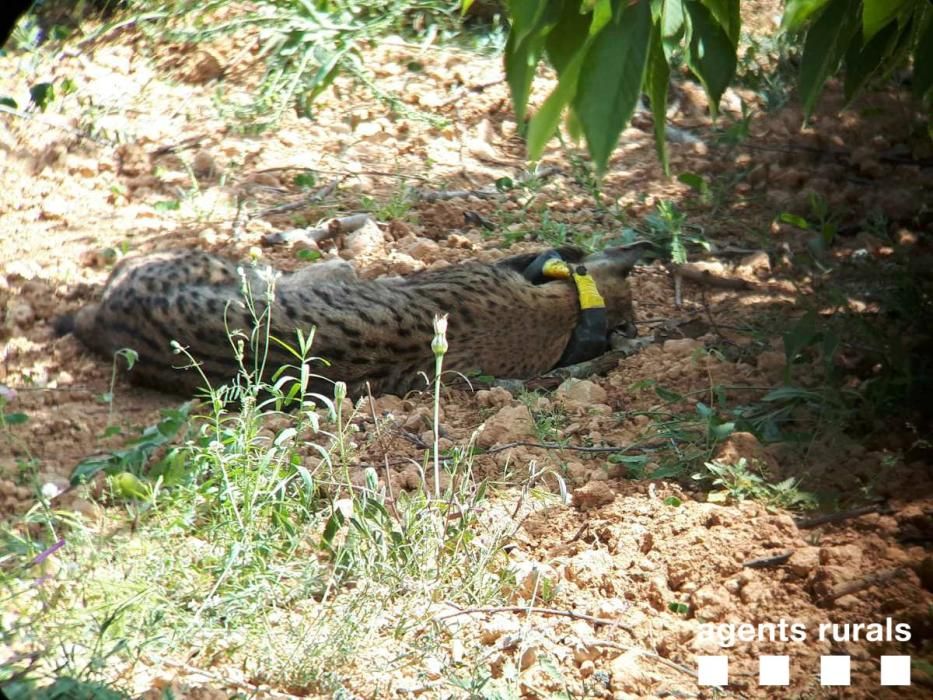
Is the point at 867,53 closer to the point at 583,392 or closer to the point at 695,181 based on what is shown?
the point at 583,392

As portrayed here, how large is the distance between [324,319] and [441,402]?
76 centimetres

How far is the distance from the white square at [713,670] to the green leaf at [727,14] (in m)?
1.82

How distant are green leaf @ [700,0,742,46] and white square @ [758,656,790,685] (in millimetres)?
1804

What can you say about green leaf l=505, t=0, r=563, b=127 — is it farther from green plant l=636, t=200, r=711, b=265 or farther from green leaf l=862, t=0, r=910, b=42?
green plant l=636, t=200, r=711, b=265

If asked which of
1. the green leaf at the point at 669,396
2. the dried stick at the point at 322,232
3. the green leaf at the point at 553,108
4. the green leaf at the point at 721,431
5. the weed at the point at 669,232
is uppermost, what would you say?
the green leaf at the point at 553,108

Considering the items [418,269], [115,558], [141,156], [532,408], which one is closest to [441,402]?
[532,408]

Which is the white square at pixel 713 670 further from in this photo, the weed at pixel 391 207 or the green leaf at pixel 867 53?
the weed at pixel 391 207

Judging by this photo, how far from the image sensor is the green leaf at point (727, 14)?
2.12 m

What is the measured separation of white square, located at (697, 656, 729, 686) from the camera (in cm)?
311

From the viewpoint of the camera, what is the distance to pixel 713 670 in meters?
3.14

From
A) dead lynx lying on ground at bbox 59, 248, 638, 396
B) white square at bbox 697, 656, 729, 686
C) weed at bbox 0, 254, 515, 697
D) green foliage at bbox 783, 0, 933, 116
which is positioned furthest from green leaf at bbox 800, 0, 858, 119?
dead lynx lying on ground at bbox 59, 248, 638, 396

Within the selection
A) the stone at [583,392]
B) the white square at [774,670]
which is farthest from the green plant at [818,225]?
the white square at [774,670]

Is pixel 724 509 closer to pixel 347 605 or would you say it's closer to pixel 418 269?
pixel 347 605

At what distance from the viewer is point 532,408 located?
510 centimetres
